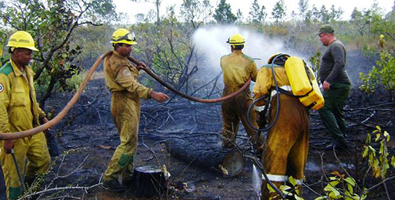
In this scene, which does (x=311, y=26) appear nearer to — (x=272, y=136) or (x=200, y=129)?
(x=200, y=129)

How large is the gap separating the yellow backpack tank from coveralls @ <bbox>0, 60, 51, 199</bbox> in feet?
9.68

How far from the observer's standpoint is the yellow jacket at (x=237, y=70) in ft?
19.3

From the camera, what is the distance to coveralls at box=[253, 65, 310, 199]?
3781 millimetres

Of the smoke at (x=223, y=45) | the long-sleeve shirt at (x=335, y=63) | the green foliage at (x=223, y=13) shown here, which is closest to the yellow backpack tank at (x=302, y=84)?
the long-sleeve shirt at (x=335, y=63)

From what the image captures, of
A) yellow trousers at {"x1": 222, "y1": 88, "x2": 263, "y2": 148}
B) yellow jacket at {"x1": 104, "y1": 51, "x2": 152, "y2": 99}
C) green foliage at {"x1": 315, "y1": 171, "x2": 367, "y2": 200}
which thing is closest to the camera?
green foliage at {"x1": 315, "y1": 171, "x2": 367, "y2": 200}

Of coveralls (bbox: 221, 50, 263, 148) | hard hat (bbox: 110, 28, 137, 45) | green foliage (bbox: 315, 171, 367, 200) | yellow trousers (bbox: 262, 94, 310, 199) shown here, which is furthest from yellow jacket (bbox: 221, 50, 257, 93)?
green foliage (bbox: 315, 171, 367, 200)

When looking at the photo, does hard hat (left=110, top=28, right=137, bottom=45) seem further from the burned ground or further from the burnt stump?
the burnt stump

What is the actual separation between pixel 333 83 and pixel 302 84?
2812mm

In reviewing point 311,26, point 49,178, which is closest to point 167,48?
point 49,178

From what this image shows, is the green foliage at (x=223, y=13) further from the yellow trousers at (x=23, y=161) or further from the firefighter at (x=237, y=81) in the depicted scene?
the yellow trousers at (x=23, y=161)

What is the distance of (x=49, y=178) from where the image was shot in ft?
17.9

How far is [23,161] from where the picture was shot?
3945mm

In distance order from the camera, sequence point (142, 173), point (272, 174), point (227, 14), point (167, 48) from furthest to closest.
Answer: point (227, 14), point (167, 48), point (142, 173), point (272, 174)

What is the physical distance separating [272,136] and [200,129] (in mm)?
3699
